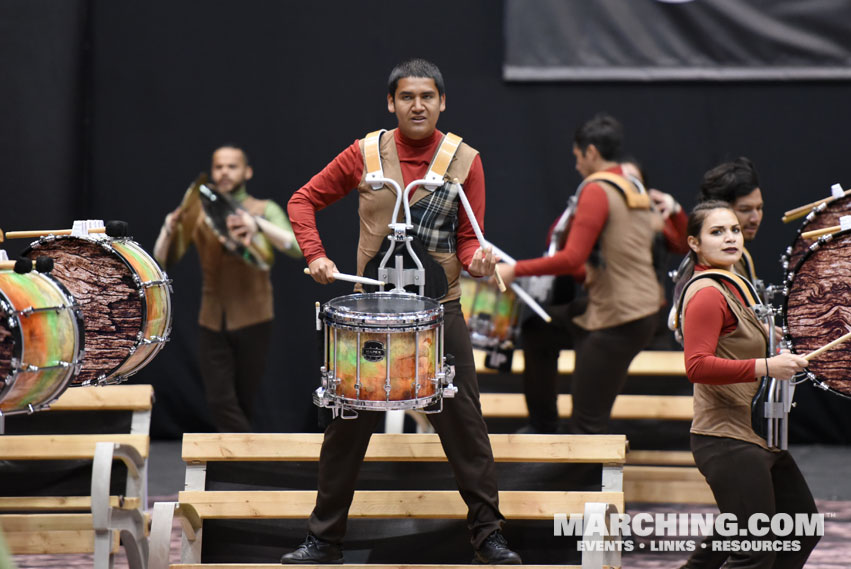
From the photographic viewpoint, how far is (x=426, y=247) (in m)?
3.94

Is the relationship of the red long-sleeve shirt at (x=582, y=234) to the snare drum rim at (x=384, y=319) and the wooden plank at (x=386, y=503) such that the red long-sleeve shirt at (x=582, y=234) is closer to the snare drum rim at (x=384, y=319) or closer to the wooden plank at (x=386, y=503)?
the wooden plank at (x=386, y=503)

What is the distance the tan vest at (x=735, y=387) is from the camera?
385 cm

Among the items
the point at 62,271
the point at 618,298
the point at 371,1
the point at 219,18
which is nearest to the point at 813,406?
the point at 618,298

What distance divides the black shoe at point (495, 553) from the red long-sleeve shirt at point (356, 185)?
92 cm

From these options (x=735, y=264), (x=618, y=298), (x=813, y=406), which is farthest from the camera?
(x=813, y=406)

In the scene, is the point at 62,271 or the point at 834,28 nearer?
the point at 62,271

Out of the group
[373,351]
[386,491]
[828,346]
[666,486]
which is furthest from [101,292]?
[666,486]

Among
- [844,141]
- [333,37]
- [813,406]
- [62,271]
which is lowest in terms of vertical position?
[813,406]

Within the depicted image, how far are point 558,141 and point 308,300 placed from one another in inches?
66.9

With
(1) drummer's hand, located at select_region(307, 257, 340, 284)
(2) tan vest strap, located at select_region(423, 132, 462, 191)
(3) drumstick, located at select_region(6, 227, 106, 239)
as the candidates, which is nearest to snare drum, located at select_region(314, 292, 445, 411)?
(1) drummer's hand, located at select_region(307, 257, 340, 284)

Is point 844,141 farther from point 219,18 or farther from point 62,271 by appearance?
point 62,271

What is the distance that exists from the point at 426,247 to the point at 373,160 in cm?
34

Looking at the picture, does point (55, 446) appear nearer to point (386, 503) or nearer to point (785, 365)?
point (386, 503)

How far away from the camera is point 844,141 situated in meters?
6.70
